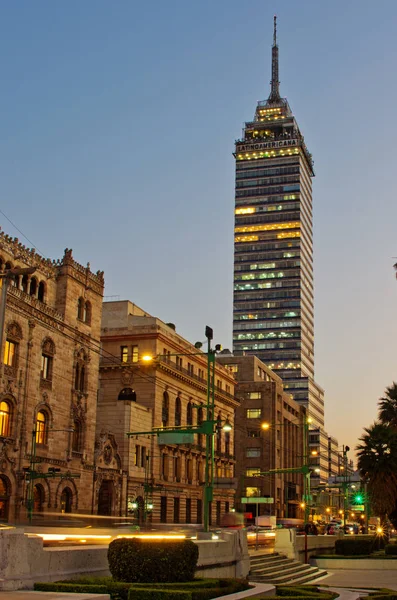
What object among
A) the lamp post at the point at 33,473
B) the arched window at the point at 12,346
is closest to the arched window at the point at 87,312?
the arched window at the point at 12,346

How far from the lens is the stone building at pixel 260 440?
4542 inches

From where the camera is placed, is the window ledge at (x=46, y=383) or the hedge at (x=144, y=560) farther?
the window ledge at (x=46, y=383)

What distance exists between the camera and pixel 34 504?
177 feet

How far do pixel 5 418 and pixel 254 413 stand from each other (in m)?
71.9

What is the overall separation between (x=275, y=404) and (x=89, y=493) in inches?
2439

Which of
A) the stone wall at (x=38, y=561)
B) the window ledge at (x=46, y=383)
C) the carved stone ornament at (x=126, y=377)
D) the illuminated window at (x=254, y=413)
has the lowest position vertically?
the stone wall at (x=38, y=561)

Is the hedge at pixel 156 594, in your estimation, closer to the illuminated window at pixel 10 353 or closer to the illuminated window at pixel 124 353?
the illuminated window at pixel 10 353

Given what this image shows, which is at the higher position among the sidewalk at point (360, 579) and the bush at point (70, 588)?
the bush at point (70, 588)

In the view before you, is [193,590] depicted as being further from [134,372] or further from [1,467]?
[134,372]

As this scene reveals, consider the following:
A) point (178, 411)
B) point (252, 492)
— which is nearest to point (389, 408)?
point (178, 411)

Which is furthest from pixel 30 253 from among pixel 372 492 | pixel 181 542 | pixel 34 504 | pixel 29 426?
pixel 181 542

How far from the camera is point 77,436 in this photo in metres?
61.4

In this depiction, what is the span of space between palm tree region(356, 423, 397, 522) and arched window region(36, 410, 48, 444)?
79.3ft

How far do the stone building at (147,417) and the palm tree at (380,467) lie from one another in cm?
1526
